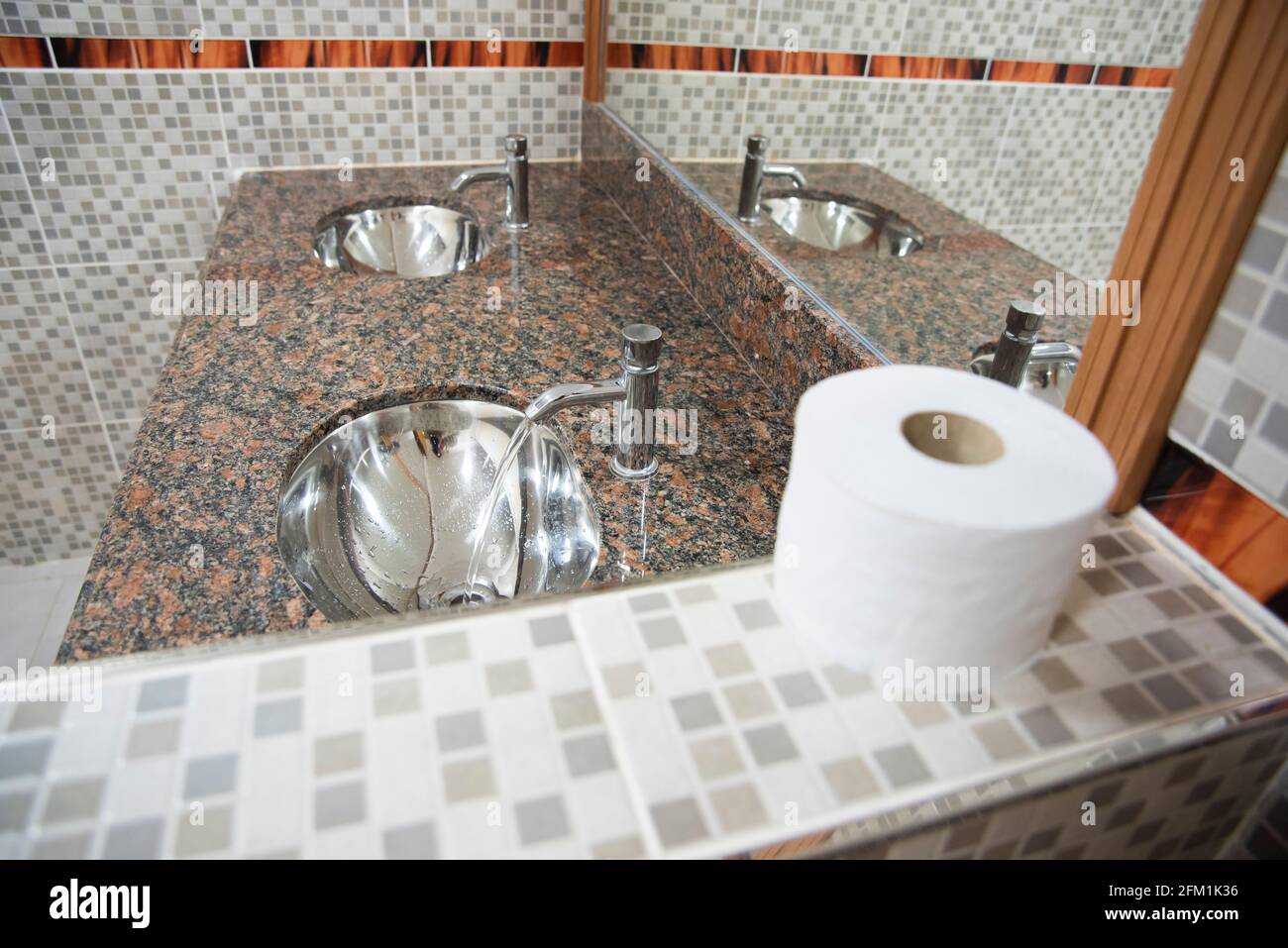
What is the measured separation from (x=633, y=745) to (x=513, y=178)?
152 cm

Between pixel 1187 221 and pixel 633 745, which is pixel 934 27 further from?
pixel 633 745

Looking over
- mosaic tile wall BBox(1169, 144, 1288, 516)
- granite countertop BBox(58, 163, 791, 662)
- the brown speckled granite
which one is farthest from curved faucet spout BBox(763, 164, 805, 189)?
mosaic tile wall BBox(1169, 144, 1288, 516)

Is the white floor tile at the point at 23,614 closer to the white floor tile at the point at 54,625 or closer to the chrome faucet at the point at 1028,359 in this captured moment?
the white floor tile at the point at 54,625

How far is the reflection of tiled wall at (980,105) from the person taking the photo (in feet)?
2.41

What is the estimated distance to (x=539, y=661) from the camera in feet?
1.87

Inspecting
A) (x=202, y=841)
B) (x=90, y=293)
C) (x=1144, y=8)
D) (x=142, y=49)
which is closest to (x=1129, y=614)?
(x=1144, y=8)

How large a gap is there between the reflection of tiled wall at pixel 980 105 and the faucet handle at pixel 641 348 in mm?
398

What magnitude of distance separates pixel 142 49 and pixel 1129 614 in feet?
6.77

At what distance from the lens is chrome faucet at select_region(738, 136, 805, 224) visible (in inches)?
54.7

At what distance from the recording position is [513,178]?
1.80 metres

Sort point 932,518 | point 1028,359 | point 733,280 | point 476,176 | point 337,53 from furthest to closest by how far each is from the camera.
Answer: point 337,53 → point 476,176 → point 733,280 → point 1028,359 → point 932,518

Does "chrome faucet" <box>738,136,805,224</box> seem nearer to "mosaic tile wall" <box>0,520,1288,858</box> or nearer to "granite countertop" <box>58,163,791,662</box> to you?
"granite countertop" <box>58,163,791,662</box>

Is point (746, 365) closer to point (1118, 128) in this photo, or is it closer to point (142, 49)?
point (1118, 128)

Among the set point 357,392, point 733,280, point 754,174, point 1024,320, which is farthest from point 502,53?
point 1024,320
